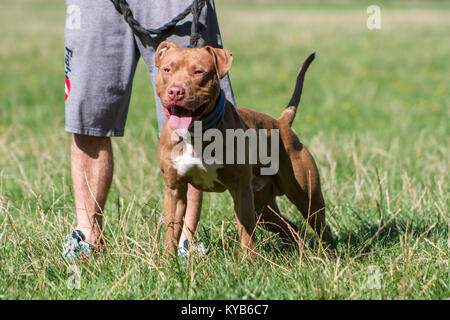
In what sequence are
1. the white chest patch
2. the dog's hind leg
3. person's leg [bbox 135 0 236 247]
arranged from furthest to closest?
the dog's hind leg < person's leg [bbox 135 0 236 247] < the white chest patch

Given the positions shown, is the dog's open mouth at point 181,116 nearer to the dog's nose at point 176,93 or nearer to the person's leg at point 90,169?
the dog's nose at point 176,93

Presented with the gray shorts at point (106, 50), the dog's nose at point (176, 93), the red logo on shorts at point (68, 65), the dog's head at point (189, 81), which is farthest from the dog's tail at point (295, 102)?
the red logo on shorts at point (68, 65)

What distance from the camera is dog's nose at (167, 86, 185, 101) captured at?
2871 mm

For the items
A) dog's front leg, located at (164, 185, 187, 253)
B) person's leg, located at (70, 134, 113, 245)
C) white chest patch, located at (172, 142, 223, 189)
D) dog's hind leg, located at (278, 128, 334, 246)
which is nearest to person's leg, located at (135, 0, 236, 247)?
dog's front leg, located at (164, 185, 187, 253)

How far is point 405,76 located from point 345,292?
949 cm

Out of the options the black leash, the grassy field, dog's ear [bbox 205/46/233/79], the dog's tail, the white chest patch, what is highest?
the black leash

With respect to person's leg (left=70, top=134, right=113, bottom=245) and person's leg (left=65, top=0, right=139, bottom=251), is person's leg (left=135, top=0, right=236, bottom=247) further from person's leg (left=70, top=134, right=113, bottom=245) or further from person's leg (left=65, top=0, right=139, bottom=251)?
person's leg (left=70, top=134, right=113, bottom=245)

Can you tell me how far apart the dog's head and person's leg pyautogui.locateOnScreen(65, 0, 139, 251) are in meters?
0.53

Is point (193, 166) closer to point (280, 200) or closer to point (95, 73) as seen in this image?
point (95, 73)

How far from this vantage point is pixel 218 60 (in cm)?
308

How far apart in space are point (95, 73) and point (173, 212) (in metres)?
0.98
